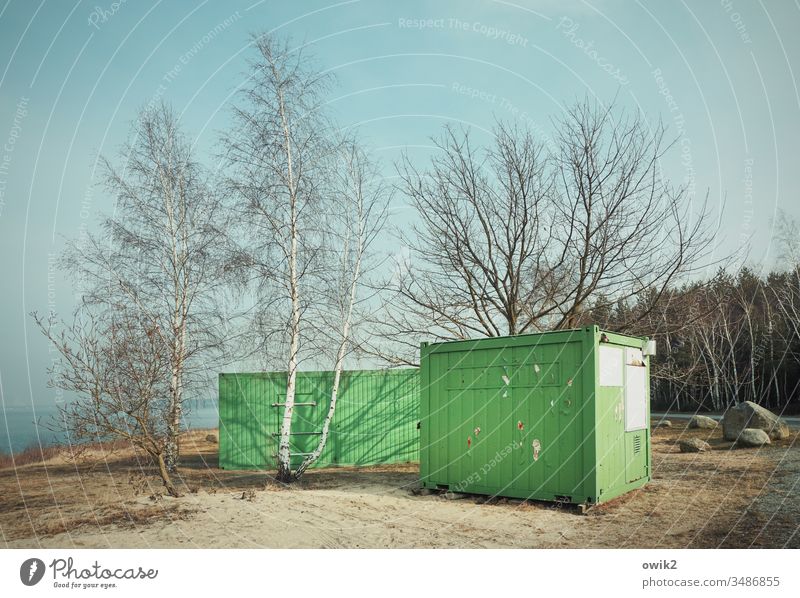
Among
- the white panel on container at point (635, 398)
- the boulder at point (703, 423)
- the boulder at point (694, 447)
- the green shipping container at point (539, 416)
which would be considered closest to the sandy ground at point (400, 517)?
the green shipping container at point (539, 416)

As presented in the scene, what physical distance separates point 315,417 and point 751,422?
37.2 ft

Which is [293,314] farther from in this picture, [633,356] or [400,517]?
[633,356]

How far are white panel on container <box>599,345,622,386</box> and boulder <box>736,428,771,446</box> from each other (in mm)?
7665

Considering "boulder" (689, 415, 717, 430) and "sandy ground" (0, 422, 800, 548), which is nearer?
"sandy ground" (0, 422, 800, 548)

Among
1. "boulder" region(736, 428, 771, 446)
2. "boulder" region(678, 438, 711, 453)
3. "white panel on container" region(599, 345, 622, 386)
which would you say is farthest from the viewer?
"boulder" region(678, 438, 711, 453)

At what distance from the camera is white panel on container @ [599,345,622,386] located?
28.0ft

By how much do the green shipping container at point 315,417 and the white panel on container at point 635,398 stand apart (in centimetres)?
640

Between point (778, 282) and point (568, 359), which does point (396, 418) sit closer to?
point (568, 359)

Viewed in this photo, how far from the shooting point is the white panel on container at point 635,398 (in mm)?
9363

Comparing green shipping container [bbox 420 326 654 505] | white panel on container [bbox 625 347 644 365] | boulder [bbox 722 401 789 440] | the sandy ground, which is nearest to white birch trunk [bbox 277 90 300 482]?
the sandy ground

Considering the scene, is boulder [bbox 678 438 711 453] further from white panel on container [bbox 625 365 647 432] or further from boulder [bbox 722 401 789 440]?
white panel on container [bbox 625 365 647 432]

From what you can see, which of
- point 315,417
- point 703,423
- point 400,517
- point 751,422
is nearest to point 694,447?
point 751,422
